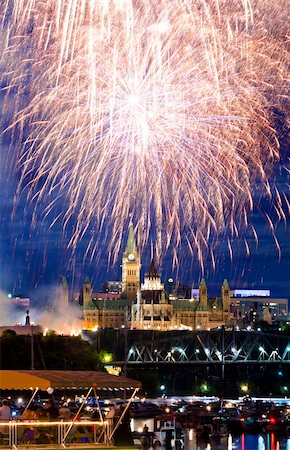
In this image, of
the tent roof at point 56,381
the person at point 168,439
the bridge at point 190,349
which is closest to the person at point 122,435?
the tent roof at point 56,381

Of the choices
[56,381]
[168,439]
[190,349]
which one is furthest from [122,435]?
[190,349]

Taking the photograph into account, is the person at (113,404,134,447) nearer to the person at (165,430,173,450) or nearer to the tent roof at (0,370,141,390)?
the tent roof at (0,370,141,390)

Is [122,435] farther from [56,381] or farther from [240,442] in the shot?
[240,442]

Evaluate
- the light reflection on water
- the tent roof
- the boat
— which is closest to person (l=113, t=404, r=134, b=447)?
the tent roof

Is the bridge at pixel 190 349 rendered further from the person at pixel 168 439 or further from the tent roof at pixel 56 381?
the tent roof at pixel 56 381

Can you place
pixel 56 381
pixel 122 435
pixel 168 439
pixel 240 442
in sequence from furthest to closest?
pixel 240 442 < pixel 168 439 < pixel 56 381 < pixel 122 435
